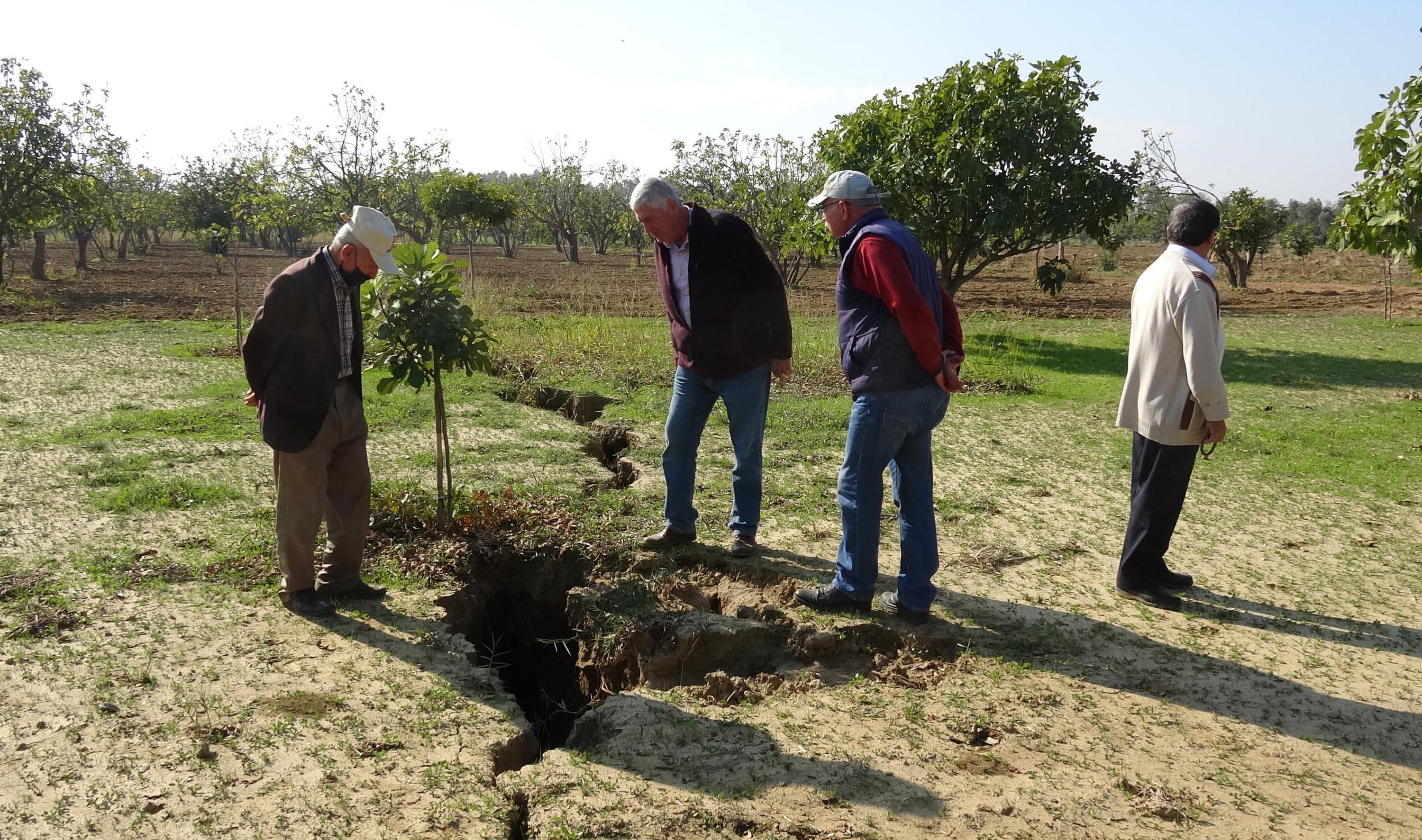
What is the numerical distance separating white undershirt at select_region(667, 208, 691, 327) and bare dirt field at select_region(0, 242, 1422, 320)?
480 inches

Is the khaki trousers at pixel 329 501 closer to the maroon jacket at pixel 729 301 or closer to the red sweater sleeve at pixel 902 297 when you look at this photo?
the maroon jacket at pixel 729 301

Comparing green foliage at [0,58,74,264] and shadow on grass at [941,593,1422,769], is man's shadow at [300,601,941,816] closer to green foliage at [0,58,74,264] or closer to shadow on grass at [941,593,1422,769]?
shadow on grass at [941,593,1422,769]

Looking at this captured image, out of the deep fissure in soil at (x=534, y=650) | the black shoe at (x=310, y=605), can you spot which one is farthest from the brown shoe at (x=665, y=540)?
the black shoe at (x=310, y=605)

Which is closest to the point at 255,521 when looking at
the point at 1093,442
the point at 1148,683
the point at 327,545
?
the point at 327,545

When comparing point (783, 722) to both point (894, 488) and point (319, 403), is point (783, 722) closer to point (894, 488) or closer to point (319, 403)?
point (894, 488)

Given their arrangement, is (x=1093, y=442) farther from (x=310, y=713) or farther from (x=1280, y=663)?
(x=310, y=713)

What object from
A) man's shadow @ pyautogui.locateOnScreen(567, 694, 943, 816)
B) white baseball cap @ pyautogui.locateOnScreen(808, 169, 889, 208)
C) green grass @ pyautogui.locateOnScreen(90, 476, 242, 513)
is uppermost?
white baseball cap @ pyautogui.locateOnScreen(808, 169, 889, 208)

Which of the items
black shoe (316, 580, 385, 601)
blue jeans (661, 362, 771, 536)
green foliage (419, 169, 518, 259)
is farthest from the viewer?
green foliage (419, 169, 518, 259)

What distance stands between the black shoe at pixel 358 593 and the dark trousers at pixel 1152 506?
12.0ft

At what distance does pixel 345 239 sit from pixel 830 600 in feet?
8.97

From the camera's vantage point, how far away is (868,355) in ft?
12.5

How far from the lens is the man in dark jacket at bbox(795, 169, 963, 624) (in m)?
3.70

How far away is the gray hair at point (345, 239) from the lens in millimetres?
3990

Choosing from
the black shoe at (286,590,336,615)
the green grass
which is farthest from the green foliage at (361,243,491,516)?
the green grass
